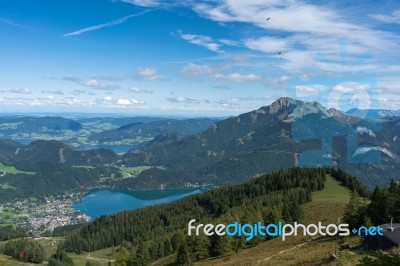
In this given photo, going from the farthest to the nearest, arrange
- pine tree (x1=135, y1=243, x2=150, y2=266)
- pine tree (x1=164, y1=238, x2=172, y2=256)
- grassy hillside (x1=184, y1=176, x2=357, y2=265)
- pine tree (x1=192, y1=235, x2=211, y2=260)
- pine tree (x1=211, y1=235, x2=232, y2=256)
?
pine tree (x1=164, y1=238, x2=172, y2=256) → pine tree (x1=135, y1=243, x2=150, y2=266) → pine tree (x1=192, y1=235, x2=211, y2=260) → pine tree (x1=211, y1=235, x2=232, y2=256) → grassy hillside (x1=184, y1=176, x2=357, y2=265)

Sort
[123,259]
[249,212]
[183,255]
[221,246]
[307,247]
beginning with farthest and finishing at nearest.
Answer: [249,212] < [123,259] < [221,246] < [183,255] < [307,247]

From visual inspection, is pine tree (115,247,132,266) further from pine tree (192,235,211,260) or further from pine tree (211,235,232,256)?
pine tree (211,235,232,256)

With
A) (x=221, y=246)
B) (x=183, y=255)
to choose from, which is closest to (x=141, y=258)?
(x=183, y=255)

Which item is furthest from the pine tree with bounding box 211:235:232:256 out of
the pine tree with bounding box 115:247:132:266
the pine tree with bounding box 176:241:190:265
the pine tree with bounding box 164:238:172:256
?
the pine tree with bounding box 164:238:172:256

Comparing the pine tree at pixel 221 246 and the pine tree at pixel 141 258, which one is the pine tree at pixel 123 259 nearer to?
the pine tree at pixel 141 258

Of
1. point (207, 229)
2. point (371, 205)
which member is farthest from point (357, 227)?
point (207, 229)

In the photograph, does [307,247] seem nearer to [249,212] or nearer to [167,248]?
[249,212]

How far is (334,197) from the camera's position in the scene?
462 ft

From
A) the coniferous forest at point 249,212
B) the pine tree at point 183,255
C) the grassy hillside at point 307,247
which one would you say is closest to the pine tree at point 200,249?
the coniferous forest at point 249,212

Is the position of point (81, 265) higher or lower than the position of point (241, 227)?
lower

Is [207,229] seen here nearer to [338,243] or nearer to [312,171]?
[338,243]

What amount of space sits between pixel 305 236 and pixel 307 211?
127 ft

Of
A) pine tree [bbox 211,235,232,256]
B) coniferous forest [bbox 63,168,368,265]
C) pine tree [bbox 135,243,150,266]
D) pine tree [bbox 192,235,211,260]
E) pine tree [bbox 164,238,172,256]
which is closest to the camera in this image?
pine tree [bbox 211,235,232,256]

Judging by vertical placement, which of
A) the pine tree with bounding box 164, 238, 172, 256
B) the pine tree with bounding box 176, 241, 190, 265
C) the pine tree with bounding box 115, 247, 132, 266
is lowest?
the pine tree with bounding box 164, 238, 172, 256
